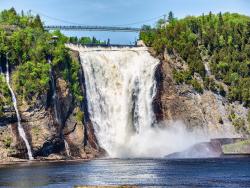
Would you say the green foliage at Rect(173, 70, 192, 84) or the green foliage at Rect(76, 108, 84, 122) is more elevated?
the green foliage at Rect(173, 70, 192, 84)

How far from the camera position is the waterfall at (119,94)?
558ft

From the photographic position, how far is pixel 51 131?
152625 mm

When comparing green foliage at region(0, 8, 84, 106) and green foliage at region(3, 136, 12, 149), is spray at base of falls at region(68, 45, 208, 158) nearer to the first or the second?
green foliage at region(0, 8, 84, 106)

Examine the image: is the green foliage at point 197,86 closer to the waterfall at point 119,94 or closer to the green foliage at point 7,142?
the waterfall at point 119,94

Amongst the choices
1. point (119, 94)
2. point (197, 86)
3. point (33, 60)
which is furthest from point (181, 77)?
point (33, 60)

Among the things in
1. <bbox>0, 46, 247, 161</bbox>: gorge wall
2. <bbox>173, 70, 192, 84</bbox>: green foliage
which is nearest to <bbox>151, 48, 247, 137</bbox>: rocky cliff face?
<bbox>0, 46, 247, 161</bbox>: gorge wall

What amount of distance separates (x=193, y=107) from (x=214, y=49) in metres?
19.1

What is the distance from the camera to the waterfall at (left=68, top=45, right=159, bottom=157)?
17012 centimetres

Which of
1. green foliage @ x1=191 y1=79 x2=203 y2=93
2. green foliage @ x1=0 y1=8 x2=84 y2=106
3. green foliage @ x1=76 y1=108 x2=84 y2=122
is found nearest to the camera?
green foliage @ x1=0 y1=8 x2=84 y2=106

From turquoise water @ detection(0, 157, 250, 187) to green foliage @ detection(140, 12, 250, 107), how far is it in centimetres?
4954

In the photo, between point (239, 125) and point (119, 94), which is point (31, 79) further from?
point (239, 125)

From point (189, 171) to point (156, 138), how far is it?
6007 centimetres

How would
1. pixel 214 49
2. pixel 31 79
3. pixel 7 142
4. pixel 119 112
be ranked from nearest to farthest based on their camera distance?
pixel 7 142 → pixel 31 79 → pixel 119 112 → pixel 214 49

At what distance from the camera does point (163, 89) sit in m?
182
